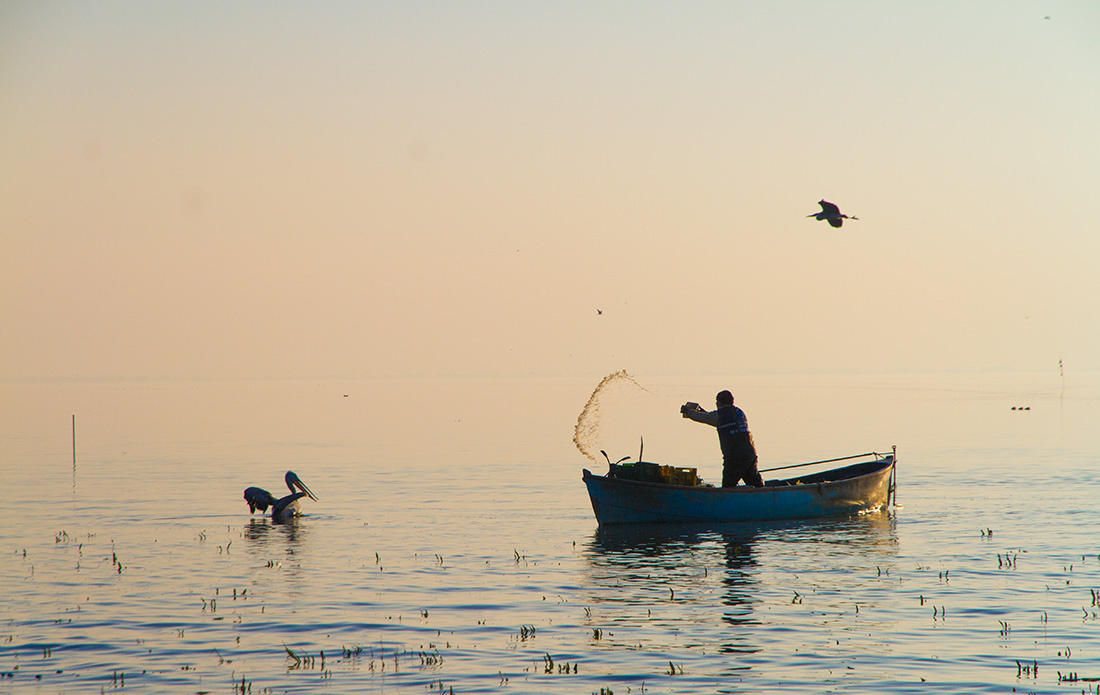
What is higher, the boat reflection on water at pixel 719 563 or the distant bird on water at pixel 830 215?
the distant bird on water at pixel 830 215

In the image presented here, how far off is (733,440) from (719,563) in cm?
497

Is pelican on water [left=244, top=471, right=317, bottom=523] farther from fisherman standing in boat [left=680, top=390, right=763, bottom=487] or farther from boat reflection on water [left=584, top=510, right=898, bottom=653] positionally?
fisherman standing in boat [left=680, top=390, right=763, bottom=487]

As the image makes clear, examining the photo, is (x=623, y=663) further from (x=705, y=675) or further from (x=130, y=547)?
(x=130, y=547)

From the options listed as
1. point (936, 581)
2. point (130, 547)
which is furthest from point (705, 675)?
point (130, 547)

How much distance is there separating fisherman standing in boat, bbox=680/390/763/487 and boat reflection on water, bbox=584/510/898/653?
1.12 meters

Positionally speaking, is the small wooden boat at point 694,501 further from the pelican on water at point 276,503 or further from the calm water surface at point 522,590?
the pelican on water at point 276,503

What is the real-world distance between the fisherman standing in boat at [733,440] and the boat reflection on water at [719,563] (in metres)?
1.12

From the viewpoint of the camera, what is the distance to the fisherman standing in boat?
25.7m

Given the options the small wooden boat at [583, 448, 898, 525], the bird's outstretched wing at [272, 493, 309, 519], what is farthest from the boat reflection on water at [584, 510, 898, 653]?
the bird's outstretched wing at [272, 493, 309, 519]

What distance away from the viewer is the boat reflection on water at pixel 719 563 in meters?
17.1

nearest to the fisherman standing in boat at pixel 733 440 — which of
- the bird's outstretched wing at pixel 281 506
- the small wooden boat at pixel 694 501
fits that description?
the small wooden boat at pixel 694 501

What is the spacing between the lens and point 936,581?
64.8ft

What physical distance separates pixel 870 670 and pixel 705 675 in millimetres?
1958

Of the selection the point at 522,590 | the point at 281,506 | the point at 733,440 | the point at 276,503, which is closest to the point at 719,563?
the point at 522,590
